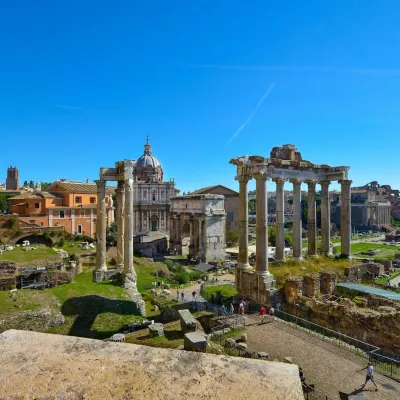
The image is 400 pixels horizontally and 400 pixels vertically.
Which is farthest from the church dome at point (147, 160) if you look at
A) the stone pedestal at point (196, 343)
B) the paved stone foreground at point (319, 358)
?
the stone pedestal at point (196, 343)

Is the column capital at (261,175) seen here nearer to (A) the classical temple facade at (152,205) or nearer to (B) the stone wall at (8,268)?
(B) the stone wall at (8,268)

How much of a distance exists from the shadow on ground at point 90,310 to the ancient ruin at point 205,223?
87.7ft

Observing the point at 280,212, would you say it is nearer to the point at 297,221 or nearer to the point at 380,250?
the point at 297,221

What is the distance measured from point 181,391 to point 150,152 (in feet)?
219

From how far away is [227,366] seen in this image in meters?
2.50

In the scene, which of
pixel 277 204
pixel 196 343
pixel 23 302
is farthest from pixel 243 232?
pixel 23 302

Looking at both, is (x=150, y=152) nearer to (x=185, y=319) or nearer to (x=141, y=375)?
(x=185, y=319)

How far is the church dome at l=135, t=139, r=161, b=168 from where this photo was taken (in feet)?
211

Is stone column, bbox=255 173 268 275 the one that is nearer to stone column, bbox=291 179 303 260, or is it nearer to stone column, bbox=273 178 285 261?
stone column, bbox=273 178 285 261

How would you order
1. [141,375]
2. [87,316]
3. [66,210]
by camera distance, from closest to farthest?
1. [141,375]
2. [87,316]
3. [66,210]

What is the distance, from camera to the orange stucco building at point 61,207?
1647 inches

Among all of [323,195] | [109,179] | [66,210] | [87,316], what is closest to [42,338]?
[87,316]

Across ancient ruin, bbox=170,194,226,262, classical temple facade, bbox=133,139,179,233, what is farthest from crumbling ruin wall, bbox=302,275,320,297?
classical temple facade, bbox=133,139,179,233

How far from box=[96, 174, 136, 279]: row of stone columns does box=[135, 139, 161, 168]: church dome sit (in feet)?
147
